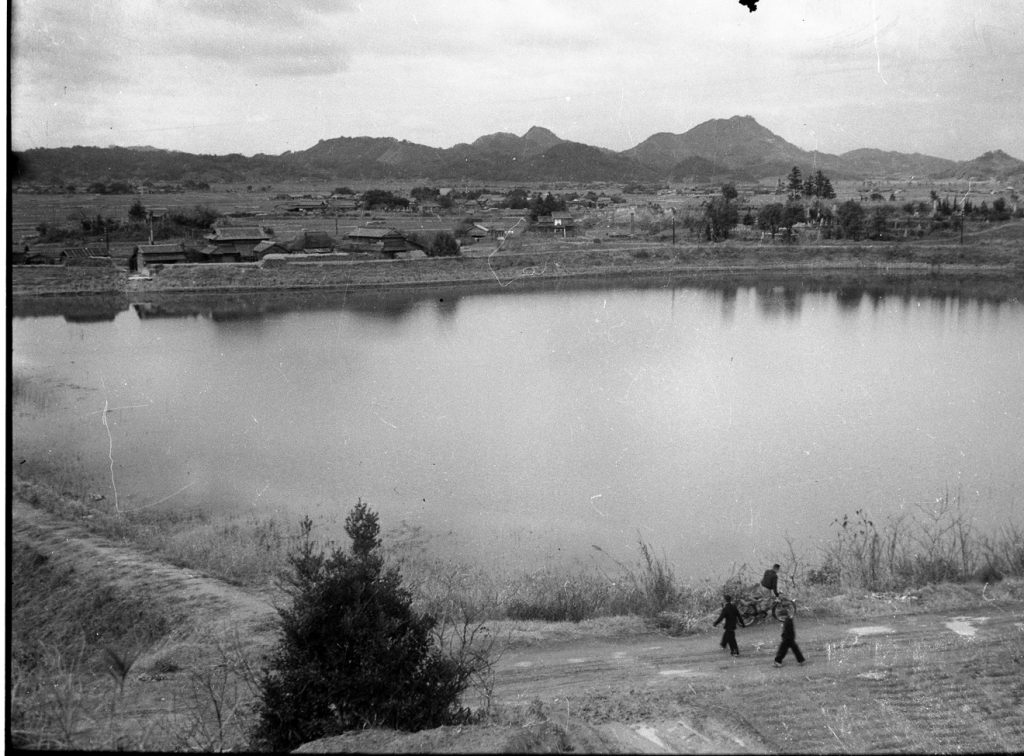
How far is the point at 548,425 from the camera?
8070 millimetres

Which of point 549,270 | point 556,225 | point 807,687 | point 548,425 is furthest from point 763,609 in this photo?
point 556,225

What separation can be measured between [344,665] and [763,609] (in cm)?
225

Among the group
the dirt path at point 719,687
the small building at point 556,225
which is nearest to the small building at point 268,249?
the small building at point 556,225

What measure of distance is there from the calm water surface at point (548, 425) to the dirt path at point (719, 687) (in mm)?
1435

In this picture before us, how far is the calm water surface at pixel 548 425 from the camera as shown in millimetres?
6184

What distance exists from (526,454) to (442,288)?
37.3 feet

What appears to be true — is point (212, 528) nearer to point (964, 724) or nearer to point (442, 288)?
point (964, 724)

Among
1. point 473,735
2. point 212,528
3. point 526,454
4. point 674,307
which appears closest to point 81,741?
point 473,735

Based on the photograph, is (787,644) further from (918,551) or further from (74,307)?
(74,307)

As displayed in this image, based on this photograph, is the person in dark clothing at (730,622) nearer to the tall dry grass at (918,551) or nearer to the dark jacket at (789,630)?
the dark jacket at (789,630)

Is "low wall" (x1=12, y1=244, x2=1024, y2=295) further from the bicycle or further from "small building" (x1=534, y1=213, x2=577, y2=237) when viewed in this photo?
Result: the bicycle

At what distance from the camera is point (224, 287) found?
17.4 metres

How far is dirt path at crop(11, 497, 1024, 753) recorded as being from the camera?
2861 millimetres

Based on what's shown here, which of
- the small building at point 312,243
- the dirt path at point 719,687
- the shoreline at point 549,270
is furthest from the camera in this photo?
the small building at point 312,243
